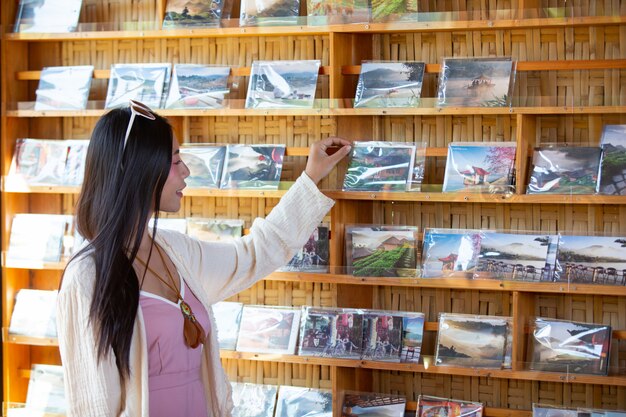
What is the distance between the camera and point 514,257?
3.45 meters

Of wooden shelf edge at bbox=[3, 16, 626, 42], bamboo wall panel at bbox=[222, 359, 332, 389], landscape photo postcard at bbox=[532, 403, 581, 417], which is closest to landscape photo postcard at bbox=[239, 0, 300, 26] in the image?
wooden shelf edge at bbox=[3, 16, 626, 42]

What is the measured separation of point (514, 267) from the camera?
3436mm

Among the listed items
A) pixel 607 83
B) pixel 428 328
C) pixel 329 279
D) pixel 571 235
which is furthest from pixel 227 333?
pixel 607 83

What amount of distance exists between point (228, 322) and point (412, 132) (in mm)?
1145

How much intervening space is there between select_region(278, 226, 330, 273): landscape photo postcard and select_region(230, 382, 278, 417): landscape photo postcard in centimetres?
58

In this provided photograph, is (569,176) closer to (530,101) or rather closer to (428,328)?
(530,101)

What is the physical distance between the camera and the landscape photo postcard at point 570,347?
3.35m

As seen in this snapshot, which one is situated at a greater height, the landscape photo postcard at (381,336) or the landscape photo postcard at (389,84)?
the landscape photo postcard at (389,84)

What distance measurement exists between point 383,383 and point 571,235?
1031mm

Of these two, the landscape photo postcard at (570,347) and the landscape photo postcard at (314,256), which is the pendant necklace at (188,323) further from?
the landscape photo postcard at (570,347)

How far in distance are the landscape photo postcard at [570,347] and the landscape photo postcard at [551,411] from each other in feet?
0.50

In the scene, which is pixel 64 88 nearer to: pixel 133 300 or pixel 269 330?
pixel 269 330

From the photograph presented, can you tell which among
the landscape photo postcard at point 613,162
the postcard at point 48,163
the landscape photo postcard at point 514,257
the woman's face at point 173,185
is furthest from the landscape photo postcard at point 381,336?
the postcard at point 48,163

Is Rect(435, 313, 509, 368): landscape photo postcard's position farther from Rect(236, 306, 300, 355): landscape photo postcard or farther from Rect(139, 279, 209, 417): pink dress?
Rect(139, 279, 209, 417): pink dress
